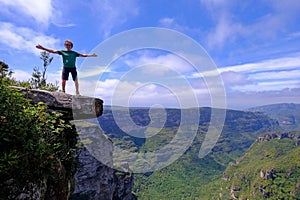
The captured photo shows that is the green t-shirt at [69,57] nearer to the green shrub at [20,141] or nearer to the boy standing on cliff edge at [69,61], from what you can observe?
the boy standing on cliff edge at [69,61]

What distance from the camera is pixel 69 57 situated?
11008 mm

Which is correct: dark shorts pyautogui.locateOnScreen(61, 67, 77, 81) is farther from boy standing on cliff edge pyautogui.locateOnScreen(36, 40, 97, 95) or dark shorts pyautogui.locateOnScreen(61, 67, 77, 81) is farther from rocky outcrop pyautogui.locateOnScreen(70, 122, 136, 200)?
rocky outcrop pyautogui.locateOnScreen(70, 122, 136, 200)

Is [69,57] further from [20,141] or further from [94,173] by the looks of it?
[94,173]

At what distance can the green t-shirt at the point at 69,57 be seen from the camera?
10.9 metres

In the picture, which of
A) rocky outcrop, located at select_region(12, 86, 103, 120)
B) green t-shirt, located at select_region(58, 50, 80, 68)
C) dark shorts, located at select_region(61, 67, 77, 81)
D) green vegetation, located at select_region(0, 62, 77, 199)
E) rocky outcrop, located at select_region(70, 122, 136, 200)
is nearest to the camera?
green vegetation, located at select_region(0, 62, 77, 199)

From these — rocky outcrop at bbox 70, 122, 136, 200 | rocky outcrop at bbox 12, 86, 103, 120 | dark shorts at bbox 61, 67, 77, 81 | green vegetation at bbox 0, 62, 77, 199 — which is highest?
dark shorts at bbox 61, 67, 77, 81

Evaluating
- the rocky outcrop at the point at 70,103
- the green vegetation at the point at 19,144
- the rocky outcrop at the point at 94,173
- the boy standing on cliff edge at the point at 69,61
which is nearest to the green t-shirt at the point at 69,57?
the boy standing on cliff edge at the point at 69,61

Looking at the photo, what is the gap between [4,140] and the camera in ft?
18.1

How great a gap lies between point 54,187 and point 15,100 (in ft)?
11.3

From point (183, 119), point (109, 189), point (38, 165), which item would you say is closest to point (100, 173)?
point (109, 189)

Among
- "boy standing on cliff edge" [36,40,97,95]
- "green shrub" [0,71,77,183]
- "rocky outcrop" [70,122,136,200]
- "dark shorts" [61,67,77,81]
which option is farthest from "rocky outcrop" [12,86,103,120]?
"rocky outcrop" [70,122,136,200]

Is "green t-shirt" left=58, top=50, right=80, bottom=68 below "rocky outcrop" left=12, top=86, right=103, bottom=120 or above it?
above

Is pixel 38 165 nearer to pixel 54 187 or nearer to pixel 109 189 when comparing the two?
pixel 54 187

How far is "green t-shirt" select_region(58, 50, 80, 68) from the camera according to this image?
35.8 feet
